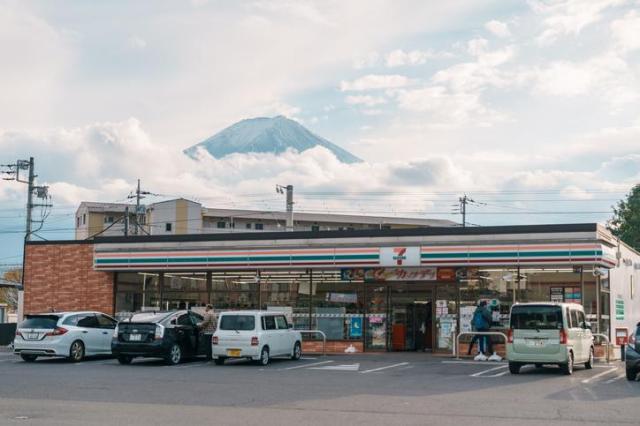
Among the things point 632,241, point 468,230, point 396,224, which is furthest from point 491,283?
point 396,224

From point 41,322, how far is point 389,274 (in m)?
11.8

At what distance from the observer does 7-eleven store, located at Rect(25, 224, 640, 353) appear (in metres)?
29.3

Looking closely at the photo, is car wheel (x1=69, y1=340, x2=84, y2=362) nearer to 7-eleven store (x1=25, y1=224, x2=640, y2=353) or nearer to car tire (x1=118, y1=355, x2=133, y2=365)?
car tire (x1=118, y1=355, x2=133, y2=365)

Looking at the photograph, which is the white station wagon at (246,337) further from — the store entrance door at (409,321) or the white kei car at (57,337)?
the store entrance door at (409,321)

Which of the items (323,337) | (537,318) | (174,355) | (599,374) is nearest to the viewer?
(537,318)

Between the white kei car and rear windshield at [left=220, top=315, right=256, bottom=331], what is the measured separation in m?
4.57

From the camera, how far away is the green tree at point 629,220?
71.5 metres

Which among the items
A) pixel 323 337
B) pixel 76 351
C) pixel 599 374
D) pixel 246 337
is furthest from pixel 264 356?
pixel 599 374

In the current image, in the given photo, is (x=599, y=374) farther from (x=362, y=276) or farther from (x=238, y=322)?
(x=362, y=276)

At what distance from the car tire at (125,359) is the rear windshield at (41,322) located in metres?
2.26

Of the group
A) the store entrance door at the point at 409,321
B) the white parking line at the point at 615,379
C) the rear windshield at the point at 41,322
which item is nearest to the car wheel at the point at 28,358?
the rear windshield at the point at 41,322

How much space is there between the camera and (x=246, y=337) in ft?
78.9

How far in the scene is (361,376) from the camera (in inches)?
829

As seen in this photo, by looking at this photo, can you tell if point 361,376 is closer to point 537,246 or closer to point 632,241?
point 537,246
